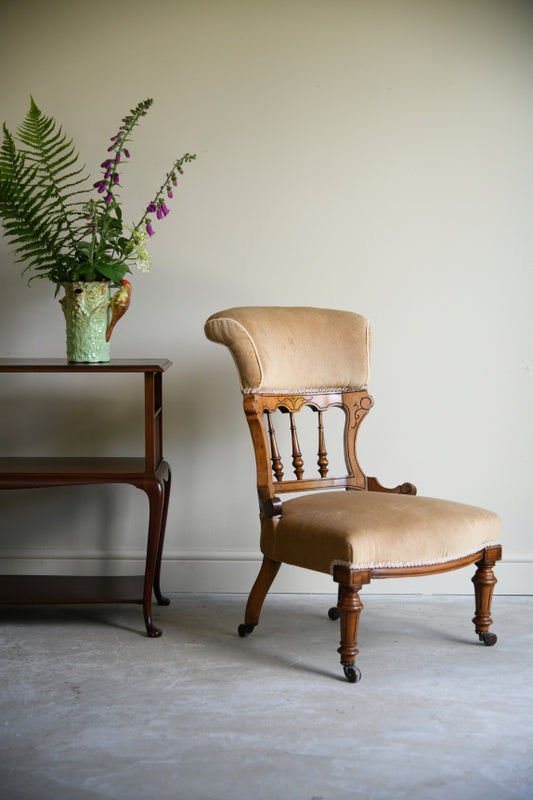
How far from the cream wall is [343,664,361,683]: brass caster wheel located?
891 mm

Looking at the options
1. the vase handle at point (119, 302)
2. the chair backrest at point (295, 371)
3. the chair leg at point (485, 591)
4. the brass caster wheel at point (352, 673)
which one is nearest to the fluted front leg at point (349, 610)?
the brass caster wheel at point (352, 673)

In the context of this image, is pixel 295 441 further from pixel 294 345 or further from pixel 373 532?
pixel 373 532

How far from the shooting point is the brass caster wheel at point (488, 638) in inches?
101

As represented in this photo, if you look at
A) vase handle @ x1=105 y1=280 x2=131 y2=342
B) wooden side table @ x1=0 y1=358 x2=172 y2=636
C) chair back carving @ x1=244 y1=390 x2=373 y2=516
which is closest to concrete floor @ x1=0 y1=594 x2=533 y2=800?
wooden side table @ x1=0 y1=358 x2=172 y2=636

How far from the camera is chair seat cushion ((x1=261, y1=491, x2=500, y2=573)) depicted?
222 centimetres

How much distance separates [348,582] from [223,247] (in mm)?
1516

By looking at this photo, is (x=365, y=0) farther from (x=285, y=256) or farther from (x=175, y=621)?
(x=175, y=621)

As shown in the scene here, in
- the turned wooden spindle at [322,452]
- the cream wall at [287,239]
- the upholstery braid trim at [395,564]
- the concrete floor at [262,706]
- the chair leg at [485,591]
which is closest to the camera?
the concrete floor at [262,706]

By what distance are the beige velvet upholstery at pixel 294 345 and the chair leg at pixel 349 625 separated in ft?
2.38

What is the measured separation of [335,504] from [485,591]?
1.90 feet

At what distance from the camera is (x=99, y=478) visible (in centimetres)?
259

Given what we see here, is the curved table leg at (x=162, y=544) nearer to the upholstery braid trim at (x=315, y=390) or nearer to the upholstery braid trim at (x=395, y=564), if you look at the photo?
the upholstery braid trim at (x=315, y=390)

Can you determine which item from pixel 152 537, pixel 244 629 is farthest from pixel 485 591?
pixel 152 537

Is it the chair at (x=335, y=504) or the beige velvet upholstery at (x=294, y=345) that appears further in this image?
the beige velvet upholstery at (x=294, y=345)
